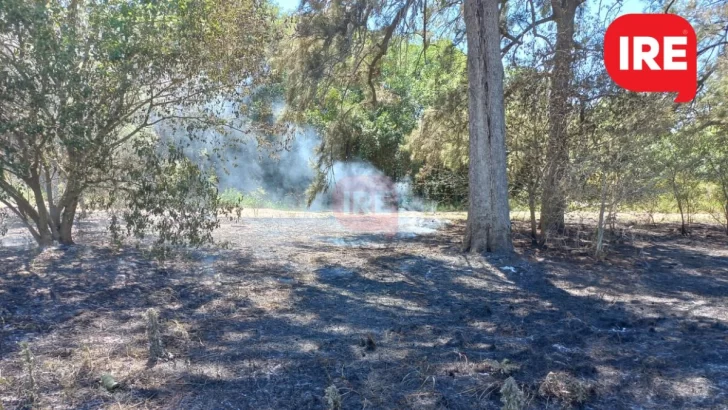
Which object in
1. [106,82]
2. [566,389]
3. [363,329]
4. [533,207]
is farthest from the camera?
[533,207]

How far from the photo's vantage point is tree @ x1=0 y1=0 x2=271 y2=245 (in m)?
6.02

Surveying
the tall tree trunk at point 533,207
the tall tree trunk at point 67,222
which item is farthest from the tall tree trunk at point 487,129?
the tall tree trunk at point 67,222

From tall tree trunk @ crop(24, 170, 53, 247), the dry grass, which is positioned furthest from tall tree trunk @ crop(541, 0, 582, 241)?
tall tree trunk @ crop(24, 170, 53, 247)

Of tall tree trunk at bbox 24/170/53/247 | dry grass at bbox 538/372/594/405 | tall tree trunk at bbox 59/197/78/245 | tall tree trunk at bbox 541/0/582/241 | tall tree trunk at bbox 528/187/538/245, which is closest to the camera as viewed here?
dry grass at bbox 538/372/594/405

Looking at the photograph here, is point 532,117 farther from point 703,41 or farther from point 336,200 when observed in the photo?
point 336,200

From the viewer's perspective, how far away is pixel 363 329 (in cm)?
504

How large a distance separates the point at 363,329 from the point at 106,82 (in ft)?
14.2

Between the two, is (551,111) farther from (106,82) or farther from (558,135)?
(106,82)

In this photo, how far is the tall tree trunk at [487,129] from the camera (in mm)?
8445

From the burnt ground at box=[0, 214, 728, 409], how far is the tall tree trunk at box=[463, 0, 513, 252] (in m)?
0.61

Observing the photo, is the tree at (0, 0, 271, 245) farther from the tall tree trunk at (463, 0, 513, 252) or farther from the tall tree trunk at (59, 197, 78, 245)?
the tall tree trunk at (463, 0, 513, 252)

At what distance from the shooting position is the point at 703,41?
36.2 ft

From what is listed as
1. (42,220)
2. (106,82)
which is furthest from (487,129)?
(42,220)

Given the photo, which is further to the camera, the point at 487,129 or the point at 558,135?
the point at 558,135
